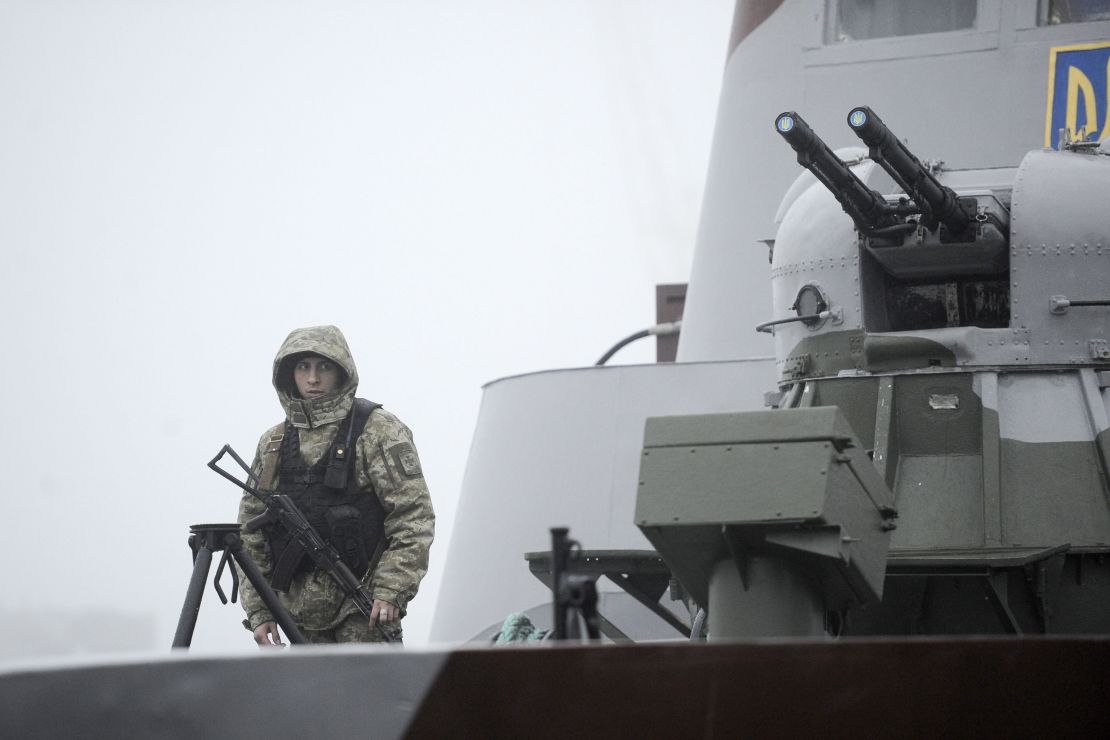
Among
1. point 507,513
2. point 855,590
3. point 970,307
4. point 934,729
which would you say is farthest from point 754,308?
point 934,729

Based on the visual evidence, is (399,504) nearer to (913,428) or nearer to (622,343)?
(913,428)

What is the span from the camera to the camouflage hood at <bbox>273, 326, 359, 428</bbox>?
689 centimetres

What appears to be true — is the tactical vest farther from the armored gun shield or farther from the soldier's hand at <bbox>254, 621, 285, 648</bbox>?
the armored gun shield

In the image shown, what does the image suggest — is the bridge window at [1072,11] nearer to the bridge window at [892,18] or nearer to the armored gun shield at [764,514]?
the bridge window at [892,18]

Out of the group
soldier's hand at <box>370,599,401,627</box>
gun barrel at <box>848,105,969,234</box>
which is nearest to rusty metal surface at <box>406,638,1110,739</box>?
soldier's hand at <box>370,599,401,627</box>

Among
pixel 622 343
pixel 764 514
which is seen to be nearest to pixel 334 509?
pixel 764 514

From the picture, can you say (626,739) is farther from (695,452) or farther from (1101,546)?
(1101,546)

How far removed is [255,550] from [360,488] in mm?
500

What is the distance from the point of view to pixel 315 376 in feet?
22.8

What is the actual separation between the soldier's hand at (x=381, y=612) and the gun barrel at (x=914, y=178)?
261 centimetres

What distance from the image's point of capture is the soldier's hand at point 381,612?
6.46 m

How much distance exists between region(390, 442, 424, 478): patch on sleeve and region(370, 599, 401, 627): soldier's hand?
0.53 metres

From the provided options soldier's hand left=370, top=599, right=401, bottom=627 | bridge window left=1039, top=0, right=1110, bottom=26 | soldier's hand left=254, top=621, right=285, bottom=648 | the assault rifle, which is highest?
bridge window left=1039, top=0, right=1110, bottom=26

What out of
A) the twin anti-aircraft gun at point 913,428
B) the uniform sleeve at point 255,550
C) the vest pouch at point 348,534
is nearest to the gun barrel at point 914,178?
the twin anti-aircraft gun at point 913,428
